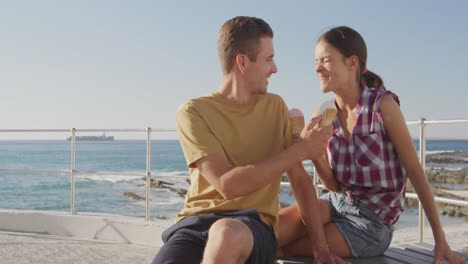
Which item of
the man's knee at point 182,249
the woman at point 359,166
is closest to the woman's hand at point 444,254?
the woman at point 359,166

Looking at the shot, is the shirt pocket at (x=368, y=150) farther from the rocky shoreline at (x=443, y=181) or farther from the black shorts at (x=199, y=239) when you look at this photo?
the rocky shoreline at (x=443, y=181)

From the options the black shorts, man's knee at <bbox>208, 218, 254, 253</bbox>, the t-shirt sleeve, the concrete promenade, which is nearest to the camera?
man's knee at <bbox>208, 218, 254, 253</bbox>

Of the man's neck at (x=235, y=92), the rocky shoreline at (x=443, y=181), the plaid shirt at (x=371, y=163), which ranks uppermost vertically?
the man's neck at (x=235, y=92)

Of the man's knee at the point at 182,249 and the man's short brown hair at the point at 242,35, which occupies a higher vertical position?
the man's short brown hair at the point at 242,35

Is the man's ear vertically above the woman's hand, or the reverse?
the man's ear

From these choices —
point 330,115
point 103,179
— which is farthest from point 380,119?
point 103,179

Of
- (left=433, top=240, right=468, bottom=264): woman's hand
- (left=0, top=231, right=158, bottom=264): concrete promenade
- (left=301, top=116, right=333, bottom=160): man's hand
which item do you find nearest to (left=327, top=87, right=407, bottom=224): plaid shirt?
(left=433, top=240, right=468, bottom=264): woman's hand

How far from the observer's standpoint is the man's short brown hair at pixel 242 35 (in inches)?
81.9

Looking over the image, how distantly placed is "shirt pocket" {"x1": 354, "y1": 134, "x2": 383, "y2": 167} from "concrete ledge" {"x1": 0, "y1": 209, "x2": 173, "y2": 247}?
11.8 ft

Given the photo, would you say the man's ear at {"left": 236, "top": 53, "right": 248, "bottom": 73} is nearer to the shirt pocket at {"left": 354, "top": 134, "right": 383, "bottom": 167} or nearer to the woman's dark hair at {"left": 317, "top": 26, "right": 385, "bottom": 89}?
the woman's dark hair at {"left": 317, "top": 26, "right": 385, "bottom": 89}

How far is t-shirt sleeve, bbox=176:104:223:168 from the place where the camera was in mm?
2018

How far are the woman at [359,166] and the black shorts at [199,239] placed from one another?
0.38m

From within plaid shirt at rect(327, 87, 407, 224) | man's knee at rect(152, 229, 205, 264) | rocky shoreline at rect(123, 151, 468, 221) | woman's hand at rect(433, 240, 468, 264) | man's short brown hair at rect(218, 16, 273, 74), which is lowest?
rocky shoreline at rect(123, 151, 468, 221)

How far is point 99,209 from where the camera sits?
1009 inches
